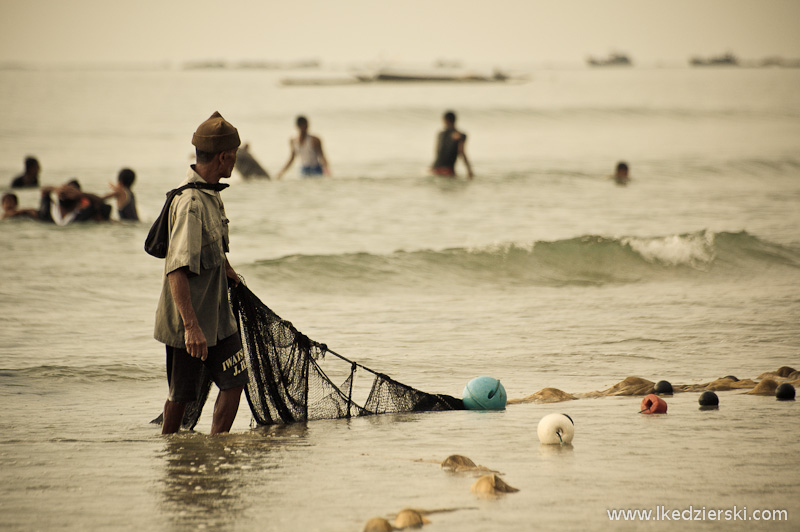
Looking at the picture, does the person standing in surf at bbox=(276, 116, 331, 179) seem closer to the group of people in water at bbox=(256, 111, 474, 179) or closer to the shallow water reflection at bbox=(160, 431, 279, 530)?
→ the group of people in water at bbox=(256, 111, 474, 179)

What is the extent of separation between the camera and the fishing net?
5496 millimetres

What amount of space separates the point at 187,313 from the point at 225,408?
758 mm

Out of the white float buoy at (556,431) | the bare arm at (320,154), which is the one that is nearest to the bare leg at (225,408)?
the white float buoy at (556,431)

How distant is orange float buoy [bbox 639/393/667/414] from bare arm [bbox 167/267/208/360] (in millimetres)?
2873

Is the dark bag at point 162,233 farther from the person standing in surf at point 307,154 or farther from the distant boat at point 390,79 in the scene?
the distant boat at point 390,79

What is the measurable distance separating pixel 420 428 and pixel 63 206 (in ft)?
Answer: 42.1

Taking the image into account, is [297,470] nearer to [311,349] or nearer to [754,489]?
[311,349]

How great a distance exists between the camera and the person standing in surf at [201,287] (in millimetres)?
4641

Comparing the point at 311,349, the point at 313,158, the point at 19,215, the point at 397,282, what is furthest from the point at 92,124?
the point at 311,349

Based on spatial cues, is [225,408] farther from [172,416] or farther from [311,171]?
[311,171]

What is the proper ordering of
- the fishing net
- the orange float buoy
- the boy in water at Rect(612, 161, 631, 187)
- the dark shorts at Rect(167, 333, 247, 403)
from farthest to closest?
the boy in water at Rect(612, 161, 631, 187)
the orange float buoy
the fishing net
the dark shorts at Rect(167, 333, 247, 403)

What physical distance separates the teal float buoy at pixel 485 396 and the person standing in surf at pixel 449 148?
15.4 metres

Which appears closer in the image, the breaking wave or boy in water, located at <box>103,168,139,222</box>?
the breaking wave

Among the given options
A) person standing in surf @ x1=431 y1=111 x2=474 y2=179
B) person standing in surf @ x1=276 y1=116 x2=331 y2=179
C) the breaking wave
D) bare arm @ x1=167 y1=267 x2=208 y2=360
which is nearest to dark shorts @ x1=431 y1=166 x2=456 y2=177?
person standing in surf @ x1=431 y1=111 x2=474 y2=179
